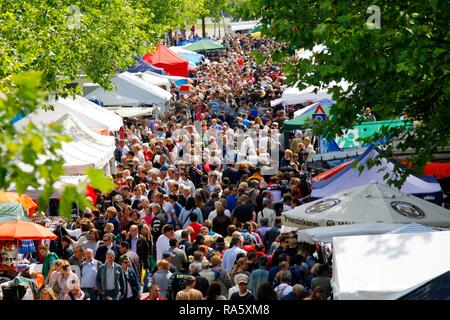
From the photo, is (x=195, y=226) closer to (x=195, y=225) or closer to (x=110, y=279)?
(x=195, y=225)

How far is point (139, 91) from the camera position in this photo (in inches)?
1414

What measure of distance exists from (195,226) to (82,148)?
18.0ft

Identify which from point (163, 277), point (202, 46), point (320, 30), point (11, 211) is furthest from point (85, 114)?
point (202, 46)

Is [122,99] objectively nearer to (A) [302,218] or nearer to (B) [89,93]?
(B) [89,93]

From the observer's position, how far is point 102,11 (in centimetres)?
3189

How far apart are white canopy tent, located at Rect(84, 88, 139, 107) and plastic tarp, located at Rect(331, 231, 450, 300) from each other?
22.4 metres

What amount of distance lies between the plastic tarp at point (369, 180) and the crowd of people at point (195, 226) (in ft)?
2.94

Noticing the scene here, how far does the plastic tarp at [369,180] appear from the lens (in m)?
17.5

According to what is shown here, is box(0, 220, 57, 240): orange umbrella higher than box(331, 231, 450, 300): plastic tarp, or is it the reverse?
box(331, 231, 450, 300): plastic tarp

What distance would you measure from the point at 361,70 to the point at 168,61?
112ft

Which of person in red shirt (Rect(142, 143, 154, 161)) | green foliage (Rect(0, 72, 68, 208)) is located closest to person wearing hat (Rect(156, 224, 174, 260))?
person in red shirt (Rect(142, 143, 154, 161))

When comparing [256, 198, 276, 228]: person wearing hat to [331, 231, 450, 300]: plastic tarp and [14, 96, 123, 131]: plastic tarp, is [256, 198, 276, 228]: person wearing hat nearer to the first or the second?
[331, 231, 450, 300]: plastic tarp

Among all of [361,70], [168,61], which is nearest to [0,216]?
[361,70]

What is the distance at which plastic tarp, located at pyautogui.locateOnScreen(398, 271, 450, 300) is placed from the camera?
9.75 meters
